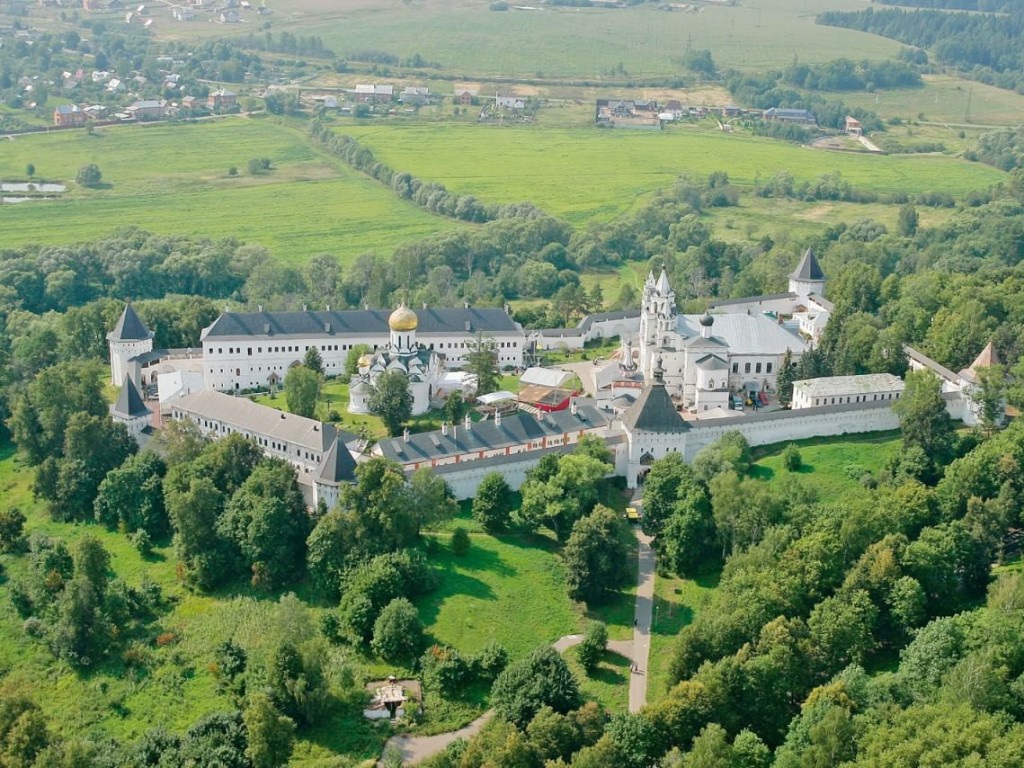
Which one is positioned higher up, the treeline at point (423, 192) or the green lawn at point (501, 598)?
the treeline at point (423, 192)

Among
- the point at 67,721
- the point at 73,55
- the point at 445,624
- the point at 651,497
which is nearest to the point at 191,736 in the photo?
the point at 67,721

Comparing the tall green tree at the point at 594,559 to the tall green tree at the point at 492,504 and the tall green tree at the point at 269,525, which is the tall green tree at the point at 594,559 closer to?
the tall green tree at the point at 492,504

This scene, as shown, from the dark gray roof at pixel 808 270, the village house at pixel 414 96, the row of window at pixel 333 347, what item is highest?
the village house at pixel 414 96

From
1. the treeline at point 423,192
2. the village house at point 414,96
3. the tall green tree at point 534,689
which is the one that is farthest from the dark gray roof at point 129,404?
the village house at point 414,96

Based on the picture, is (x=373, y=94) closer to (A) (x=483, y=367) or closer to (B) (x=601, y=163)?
(B) (x=601, y=163)

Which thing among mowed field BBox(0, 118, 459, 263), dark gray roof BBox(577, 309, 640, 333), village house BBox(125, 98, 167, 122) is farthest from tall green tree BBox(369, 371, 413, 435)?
village house BBox(125, 98, 167, 122)

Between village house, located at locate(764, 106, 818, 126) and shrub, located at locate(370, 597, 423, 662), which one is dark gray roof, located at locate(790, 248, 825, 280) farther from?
village house, located at locate(764, 106, 818, 126)

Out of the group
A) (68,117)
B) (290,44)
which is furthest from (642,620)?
(290,44)

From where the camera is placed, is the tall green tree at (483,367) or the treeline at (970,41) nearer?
the tall green tree at (483,367)
